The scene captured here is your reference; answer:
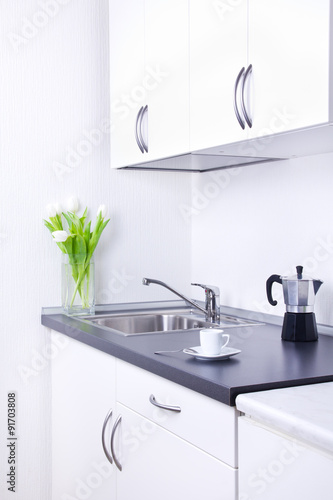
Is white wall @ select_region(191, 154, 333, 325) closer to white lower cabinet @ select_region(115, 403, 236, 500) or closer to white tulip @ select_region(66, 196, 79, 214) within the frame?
white tulip @ select_region(66, 196, 79, 214)

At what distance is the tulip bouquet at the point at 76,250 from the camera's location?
261 centimetres

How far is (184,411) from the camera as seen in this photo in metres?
1.58

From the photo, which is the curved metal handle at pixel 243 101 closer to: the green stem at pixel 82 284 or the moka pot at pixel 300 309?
the moka pot at pixel 300 309

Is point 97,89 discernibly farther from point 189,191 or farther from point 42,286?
point 42,286

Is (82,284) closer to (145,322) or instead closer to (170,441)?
(145,322)

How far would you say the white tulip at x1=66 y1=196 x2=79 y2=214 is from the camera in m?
2.69

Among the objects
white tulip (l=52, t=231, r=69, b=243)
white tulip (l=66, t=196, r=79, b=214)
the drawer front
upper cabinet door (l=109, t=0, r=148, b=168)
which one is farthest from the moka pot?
white tulip (l=66, t=196, r=79, b=214)

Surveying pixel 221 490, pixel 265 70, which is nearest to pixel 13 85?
pixel 265 70

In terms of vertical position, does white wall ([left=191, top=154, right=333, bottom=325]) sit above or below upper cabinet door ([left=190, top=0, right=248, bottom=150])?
below

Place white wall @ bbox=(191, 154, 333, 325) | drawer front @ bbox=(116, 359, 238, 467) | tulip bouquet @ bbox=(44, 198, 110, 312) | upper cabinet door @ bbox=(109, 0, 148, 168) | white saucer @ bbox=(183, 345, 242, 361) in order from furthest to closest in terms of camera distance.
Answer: tulip bouquet @ bbox=(44, 198, 110, 312) < upper cabinet door @ bbox=(109, 0, 148, 168) < white wall @ bbox=(191, 154, 333, 325) < white saucer @ bbox=(183, 345, 242, 361) < drawer front @ bbox=(116, 359, 238, 467)

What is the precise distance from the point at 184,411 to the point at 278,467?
379 millimetres

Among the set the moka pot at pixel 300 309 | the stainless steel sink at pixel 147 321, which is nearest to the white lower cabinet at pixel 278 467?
the moka pot at pixel 300 309

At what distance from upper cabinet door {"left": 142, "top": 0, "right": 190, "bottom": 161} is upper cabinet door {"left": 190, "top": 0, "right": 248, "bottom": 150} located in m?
0.06

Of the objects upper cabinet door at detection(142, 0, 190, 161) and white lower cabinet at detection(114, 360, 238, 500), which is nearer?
white lower cabinet at detection(114, 360, 238, 500)
